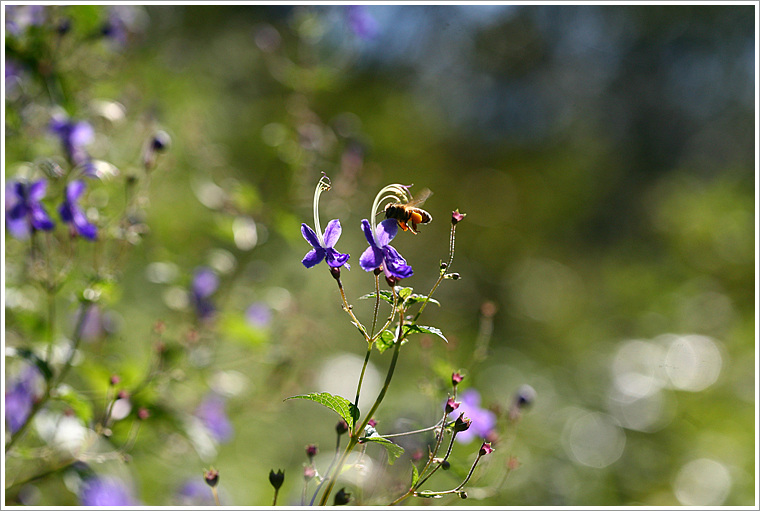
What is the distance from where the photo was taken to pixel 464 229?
13.8ft

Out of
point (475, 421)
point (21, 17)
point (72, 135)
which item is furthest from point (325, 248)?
point (21, 17)

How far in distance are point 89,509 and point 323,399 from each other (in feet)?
1.26

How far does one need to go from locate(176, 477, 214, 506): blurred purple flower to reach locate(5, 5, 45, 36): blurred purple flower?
738 mm

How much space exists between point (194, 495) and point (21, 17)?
31.4 inches

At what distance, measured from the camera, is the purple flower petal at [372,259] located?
1.58 ft

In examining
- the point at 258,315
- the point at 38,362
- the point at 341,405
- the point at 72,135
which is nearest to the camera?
the point at 341,405

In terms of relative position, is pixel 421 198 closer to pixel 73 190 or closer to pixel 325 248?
pixel 325 248

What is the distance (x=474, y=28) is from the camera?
405 cm

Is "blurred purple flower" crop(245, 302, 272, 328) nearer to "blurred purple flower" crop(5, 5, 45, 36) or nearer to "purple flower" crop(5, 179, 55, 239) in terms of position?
"purple flower" crop(5, 179, 55, 239)

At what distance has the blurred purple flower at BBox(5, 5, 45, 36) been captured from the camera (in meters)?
0.90

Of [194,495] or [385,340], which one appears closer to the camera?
[385,340]

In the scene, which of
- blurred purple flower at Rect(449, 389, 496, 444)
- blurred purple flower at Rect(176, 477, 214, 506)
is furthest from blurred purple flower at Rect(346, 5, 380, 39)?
blurred purple flower at Rect(176, 477, 214, 506)

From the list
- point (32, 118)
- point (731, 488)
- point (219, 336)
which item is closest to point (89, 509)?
point (219, 336)

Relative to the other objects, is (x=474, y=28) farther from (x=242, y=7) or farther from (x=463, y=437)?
(x=463, y=437)
